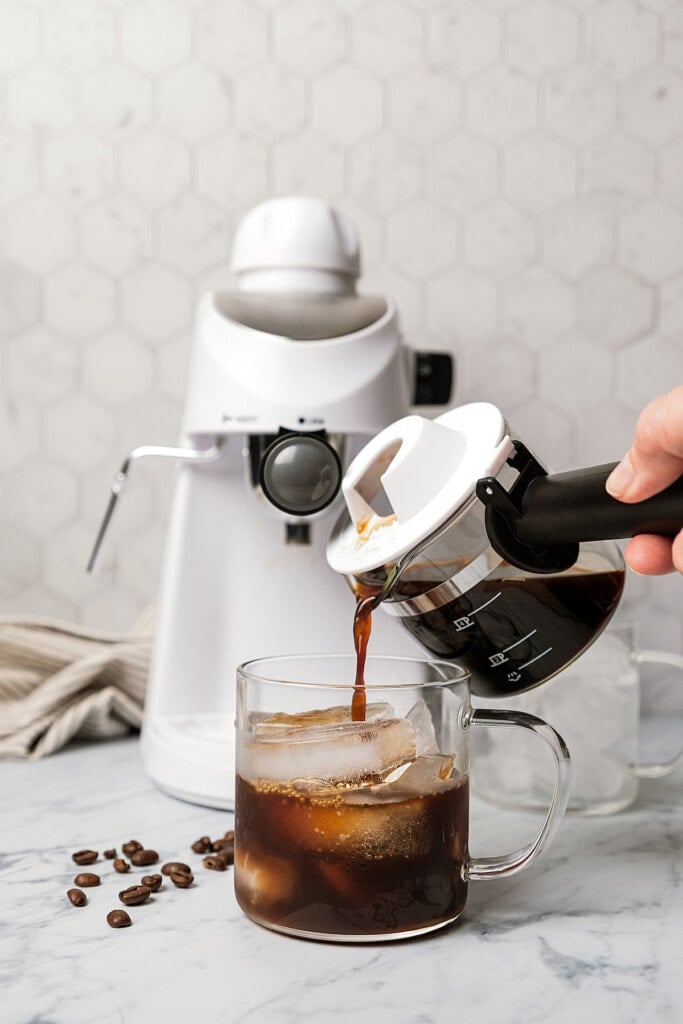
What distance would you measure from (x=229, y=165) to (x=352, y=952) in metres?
0.81

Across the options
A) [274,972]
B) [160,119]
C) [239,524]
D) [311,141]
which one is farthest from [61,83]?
[274,972]

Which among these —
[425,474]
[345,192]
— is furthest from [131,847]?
[345,192]

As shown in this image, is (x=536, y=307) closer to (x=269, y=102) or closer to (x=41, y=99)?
(x=269, y=102)

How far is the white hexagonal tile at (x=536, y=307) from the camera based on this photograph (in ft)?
3.56

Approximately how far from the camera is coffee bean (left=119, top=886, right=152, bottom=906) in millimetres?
559

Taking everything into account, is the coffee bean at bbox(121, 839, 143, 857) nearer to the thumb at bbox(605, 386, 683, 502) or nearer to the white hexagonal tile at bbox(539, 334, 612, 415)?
the thumb at bbox(605, 386, 683, 502)

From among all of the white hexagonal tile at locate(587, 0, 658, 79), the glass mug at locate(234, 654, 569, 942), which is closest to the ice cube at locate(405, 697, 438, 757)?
the glass mug at locate(234, 654, 569, 942)

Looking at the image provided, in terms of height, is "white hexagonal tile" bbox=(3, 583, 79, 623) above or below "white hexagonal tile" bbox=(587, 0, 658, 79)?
below

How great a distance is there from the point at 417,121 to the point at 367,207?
10cm

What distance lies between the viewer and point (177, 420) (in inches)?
42.6

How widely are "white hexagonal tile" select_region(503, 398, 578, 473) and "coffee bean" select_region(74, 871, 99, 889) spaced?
0.66m

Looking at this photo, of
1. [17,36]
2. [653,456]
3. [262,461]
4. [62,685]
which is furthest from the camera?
[17,36]

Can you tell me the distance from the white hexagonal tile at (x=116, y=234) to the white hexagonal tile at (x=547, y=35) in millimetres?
418

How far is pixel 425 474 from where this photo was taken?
1.74 feet
